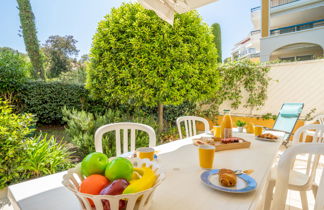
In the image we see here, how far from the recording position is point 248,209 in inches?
27.2

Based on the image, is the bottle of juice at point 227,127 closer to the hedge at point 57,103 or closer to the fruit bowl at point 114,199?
the fruit bowl at point 114,199

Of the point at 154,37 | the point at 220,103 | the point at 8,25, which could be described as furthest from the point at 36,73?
the point at 8,25

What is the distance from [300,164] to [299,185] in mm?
2118

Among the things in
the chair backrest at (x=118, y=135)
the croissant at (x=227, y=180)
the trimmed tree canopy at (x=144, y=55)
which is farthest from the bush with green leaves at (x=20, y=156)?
the croissant at (x=227, y=180)

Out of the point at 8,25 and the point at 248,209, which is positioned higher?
the point at 8,25

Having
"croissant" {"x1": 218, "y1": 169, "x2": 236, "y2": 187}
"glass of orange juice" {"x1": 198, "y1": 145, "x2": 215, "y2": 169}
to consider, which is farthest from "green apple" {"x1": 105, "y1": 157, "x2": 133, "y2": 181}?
"glass of orange juice" {"x1": 198, "y1": 145, "x2": 215, "y2": 169}

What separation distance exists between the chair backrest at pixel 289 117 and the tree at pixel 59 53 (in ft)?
45.1

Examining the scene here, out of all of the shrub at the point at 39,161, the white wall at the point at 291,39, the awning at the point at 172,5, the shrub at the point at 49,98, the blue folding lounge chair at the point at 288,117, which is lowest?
the shrub at the point at 39,161

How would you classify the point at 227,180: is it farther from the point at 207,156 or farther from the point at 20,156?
the point at 20,156

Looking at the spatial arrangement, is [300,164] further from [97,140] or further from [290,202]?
[97,140]

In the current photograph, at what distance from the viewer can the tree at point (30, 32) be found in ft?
26.6

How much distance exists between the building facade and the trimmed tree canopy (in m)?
7.81

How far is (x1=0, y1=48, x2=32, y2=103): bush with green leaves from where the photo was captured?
14.9 ft

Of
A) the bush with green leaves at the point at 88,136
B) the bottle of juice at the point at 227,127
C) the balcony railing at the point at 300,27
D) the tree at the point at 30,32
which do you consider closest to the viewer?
the bottle of juice at the point at 227,127
